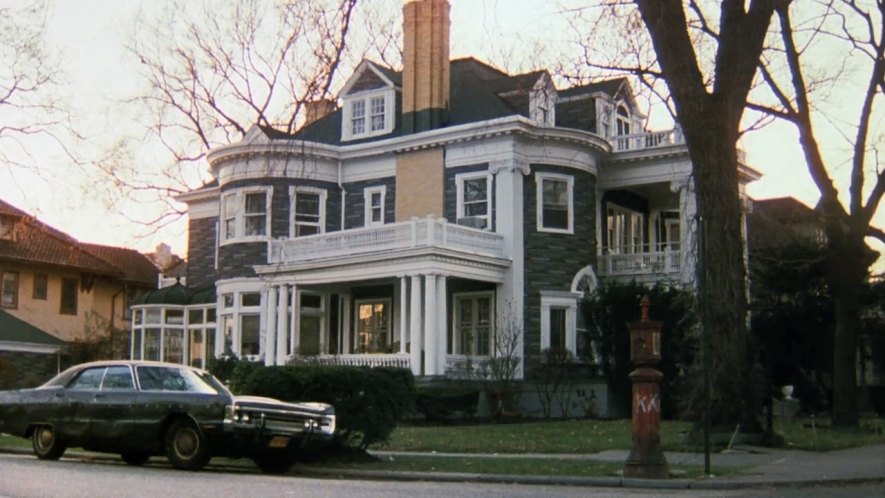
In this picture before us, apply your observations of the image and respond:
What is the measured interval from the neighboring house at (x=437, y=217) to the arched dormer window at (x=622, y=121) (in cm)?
5

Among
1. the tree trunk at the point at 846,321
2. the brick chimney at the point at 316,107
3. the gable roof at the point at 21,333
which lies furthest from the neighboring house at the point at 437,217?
the brick chimney at the point at 316,107

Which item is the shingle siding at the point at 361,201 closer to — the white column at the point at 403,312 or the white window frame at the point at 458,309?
the white window frame at the point at 458,309

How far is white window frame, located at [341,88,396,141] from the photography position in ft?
120

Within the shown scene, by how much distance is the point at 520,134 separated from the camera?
32.9m

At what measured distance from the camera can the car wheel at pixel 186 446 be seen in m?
14.8

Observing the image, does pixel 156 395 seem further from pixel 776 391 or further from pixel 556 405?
pixel 776 391

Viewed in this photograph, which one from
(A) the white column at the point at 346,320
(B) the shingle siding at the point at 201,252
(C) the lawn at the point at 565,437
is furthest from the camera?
(B) the shingle siding at the point at 201,252

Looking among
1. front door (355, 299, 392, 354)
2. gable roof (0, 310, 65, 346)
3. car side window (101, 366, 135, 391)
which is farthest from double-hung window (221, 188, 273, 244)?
car side window (101, 366, 135, 391)

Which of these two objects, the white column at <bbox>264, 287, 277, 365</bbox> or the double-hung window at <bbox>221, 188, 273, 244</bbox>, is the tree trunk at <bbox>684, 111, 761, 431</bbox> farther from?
the double-hung window at <bbox>221, 188, 273, 244</bbox>

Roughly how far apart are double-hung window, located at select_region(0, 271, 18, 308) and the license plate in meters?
34.0

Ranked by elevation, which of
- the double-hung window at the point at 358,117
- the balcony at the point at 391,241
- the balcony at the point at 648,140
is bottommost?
the balcony at the point at 391,241

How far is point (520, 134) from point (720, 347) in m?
14.7

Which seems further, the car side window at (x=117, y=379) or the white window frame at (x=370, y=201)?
the white window frame at (x=370, y=201)

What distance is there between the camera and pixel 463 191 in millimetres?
34094
